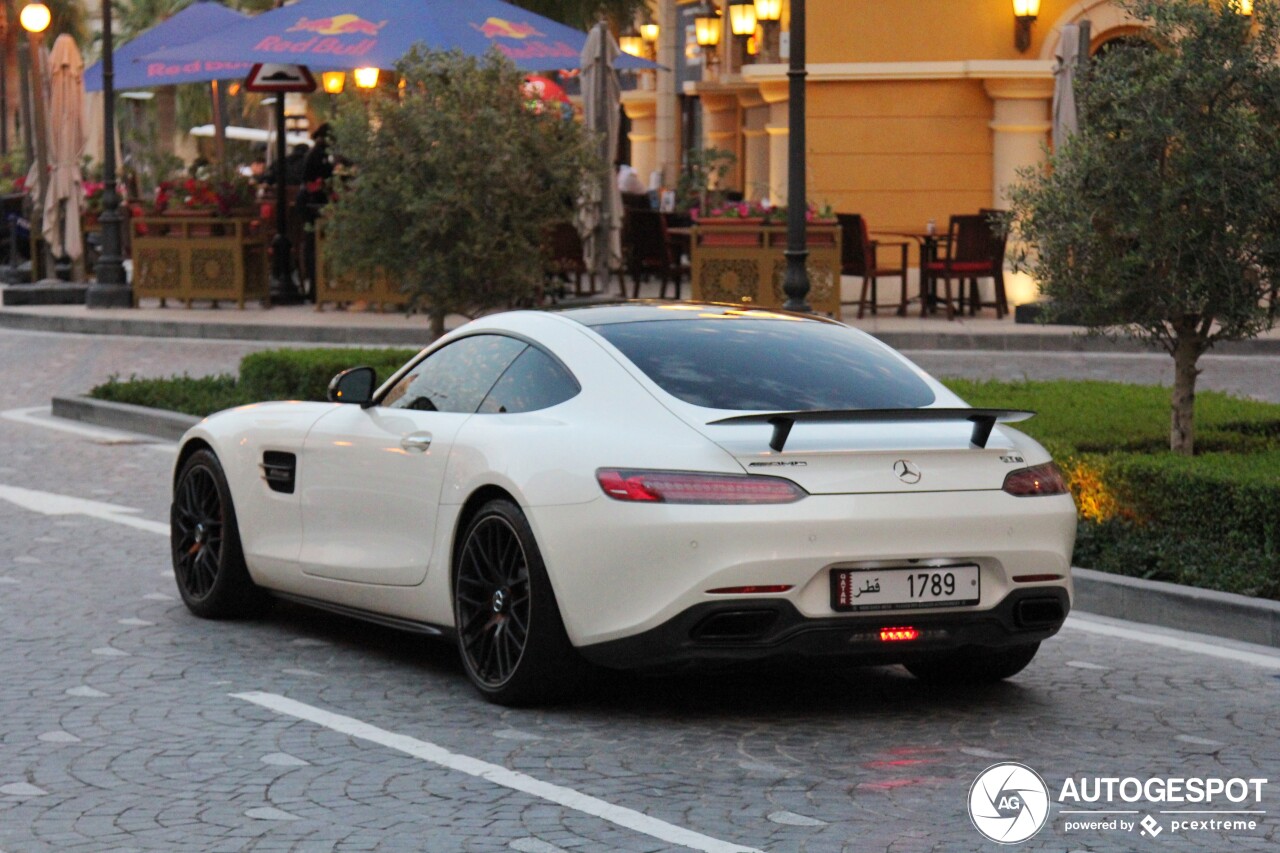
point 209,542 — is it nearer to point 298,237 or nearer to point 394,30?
point 394,30

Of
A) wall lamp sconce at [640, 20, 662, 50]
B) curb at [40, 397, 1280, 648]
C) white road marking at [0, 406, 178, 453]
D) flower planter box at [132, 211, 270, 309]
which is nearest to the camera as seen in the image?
curb at [40, 397, 1280, 648]

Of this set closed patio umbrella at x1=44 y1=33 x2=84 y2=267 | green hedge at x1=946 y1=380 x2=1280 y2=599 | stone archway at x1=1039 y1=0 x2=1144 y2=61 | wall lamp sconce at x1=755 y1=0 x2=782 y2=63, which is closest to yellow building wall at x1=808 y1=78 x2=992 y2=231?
stone archway at x1=1039 y1=0 x2=1144 y2=61

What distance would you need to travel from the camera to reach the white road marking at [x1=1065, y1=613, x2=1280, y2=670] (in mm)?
8039

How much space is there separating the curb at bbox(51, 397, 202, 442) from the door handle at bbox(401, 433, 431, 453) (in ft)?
25.6

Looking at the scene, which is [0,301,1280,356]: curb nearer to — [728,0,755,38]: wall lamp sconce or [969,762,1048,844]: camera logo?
[728,0,755,38]: wall lamp sconce

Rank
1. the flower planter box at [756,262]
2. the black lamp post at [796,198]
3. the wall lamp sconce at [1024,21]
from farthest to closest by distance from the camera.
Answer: the wall lamp sconce at [1024,21]
the flower planter box at [756,262]
the black lamp post at [796,198]

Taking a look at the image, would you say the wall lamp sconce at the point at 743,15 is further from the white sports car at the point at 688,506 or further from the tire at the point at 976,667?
the tire at the point at 976,667

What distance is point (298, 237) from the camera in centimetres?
2862

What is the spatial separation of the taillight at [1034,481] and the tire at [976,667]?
583 mm

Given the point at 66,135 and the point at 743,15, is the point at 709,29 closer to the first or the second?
the point at 743,15

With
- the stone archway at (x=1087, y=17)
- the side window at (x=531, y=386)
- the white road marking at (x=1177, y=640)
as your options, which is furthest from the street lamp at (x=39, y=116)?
the side window at (x=531, y=386)

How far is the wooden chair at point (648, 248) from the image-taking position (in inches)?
1025

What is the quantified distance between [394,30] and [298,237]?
12.9ft

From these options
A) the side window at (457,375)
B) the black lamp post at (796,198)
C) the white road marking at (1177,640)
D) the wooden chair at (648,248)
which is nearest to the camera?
the side window at (457,375)
